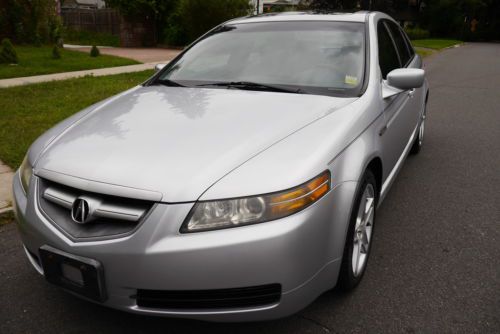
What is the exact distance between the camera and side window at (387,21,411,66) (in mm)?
4160

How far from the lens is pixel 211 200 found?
1859 mm

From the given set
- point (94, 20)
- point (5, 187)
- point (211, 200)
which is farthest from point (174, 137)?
point (94, 20)

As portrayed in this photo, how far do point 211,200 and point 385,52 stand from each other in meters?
2.29

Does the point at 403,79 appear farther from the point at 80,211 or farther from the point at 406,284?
the point at 80,211

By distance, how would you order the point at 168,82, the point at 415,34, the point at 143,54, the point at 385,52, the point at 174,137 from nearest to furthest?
the point at 174,137, the point at 168,82, the point at 385,52, the point at 143,54, the point at 415,34

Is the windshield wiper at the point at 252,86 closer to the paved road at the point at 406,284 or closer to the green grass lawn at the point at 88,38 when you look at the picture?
the paved road at the point at 406,284

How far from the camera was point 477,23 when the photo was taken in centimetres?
5238

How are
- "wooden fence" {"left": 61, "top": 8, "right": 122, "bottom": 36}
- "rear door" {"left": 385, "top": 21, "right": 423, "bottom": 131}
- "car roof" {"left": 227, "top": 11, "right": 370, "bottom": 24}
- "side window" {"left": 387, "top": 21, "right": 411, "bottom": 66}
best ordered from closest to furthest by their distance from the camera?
"car roof" {"left": 227, "top": 11, "right": 370, "bottom": 24} < "rear door" {"left": 385, "top": 21, "right": 423, "bottom": 131} < "side window" {"left": 387, "top": 21, "right": 411, "bottom": 66} < "wooden fence" {"left": 61, "top": 8, "right": 122, "bottom": 36}

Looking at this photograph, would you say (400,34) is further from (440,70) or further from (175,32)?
(175,32)

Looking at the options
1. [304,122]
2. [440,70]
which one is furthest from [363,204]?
[440,70]

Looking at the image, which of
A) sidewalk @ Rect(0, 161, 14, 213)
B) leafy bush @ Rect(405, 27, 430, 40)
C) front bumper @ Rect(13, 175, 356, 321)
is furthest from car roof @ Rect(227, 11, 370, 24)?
leafy bush @ Rect(405, 27, 430, 40)

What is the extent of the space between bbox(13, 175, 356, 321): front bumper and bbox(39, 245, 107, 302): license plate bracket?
29 millimetres

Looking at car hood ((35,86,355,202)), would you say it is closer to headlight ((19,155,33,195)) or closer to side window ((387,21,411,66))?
headlight ((19,155,33,195))

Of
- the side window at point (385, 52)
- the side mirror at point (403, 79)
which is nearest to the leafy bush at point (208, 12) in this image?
the side window at point (385, 52)
